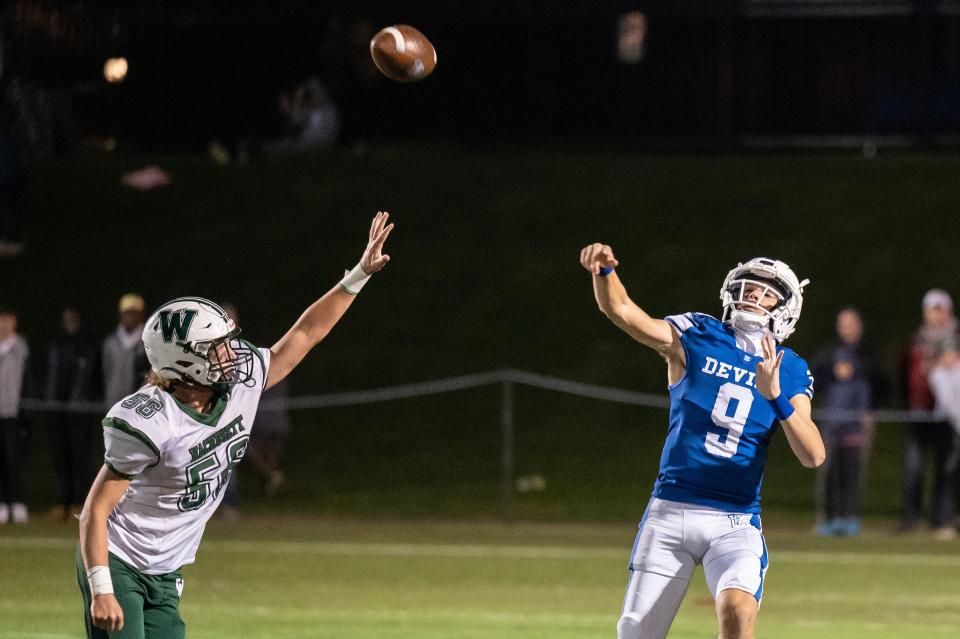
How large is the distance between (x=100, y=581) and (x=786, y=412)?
2596mm

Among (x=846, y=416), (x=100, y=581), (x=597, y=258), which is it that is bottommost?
(x=846, y=416)

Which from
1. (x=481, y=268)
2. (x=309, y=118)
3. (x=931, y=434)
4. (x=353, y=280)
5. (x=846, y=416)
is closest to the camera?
(x=353, y=280)

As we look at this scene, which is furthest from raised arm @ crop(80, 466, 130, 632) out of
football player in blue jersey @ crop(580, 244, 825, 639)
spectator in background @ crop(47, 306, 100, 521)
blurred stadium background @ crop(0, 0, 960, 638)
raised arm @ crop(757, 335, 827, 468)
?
spectator in background @ crop(47, 306, 100, 521)

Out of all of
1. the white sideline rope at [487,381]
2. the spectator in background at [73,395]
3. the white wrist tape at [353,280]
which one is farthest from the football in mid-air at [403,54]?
the spectator in background at [73,395]

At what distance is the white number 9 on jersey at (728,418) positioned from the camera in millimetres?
6602

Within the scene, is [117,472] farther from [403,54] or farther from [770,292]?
[403,54]

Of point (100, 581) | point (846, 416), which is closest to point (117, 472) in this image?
point (100, 581)

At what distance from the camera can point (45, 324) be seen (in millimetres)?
19734

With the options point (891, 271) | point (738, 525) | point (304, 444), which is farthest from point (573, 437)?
point (738, 525)

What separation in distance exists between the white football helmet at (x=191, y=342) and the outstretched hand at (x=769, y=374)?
196 cm

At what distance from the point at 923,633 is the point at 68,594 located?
17.7ft

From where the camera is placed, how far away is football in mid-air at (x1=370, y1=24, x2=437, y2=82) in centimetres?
870

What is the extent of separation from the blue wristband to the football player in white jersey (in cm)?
194

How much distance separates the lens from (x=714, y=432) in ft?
21.7
